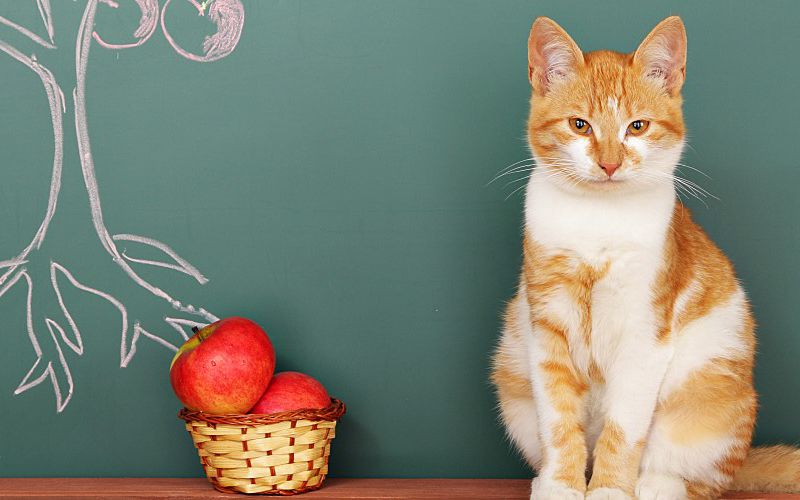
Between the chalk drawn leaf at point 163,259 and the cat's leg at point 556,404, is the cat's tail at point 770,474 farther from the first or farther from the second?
the chalk drawn leaf at point 163,259

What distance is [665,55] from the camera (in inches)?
54.7

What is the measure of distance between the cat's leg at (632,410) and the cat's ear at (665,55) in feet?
1.33

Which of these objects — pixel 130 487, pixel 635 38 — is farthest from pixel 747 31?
pixel 130 487

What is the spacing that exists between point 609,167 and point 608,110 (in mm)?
104

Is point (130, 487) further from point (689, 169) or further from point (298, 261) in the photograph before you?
point (689, 169)

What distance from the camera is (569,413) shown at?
142 centimetres

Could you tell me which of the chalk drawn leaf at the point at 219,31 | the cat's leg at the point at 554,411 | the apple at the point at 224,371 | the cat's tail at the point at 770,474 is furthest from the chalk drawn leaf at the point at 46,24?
the cat's tail at the point at 770,474

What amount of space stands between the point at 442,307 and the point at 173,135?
0.66 meters

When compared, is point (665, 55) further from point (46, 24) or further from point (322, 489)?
point (46, 24)

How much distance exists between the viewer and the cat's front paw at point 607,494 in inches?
52.5

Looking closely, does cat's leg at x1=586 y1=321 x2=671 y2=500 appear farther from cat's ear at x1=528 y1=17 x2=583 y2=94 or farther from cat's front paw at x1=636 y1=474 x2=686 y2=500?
cat's ear at x1=528 y1=17 x2=583 y2=94

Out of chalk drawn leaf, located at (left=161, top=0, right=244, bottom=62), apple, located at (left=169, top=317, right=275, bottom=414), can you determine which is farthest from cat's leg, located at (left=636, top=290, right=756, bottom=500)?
chalk drawn leaf, located at (left=161, top=0, right=244, bottom=62)

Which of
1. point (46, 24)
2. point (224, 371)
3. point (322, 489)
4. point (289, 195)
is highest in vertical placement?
point (46, 24)

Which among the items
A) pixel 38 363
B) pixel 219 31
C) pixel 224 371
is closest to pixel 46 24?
pixel 219 31
